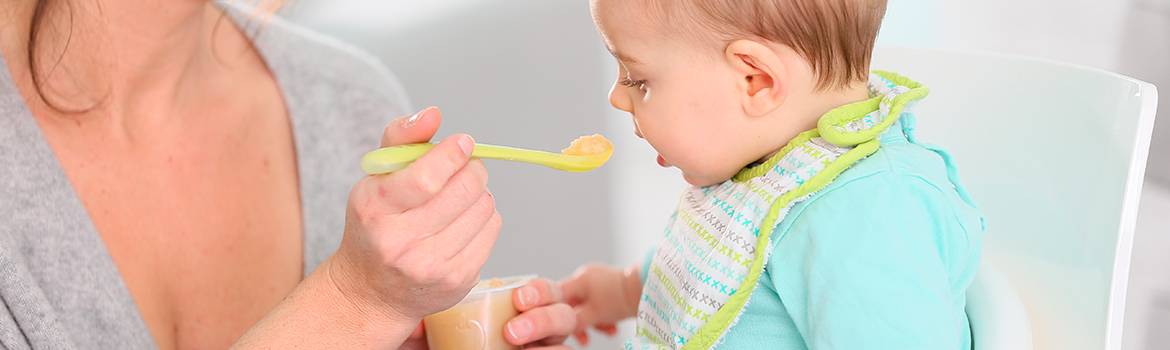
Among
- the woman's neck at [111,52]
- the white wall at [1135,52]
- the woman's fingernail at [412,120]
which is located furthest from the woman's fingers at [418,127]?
the white wall at [1135,52]

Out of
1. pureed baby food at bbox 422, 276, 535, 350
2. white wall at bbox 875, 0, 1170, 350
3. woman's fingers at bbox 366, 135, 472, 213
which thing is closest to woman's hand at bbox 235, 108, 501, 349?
woman's fingers at bbox 366, 135, 472, 213

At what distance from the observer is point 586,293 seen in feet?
3.65

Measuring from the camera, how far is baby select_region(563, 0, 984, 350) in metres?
0.66

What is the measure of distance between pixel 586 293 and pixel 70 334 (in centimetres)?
63

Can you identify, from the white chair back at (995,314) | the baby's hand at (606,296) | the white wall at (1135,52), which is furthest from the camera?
the white wall at (1135,52)

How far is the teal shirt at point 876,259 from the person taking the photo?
2.13ft

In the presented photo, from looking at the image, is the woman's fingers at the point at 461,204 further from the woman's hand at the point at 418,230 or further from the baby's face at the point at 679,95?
the baby's face at the point at 679,95

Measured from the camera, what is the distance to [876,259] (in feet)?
2.15

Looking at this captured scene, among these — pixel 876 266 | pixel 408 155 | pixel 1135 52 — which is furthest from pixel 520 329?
pixel 1135 52

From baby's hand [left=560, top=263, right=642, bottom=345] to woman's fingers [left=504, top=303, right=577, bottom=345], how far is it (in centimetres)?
11

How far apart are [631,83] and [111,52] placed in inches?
26.6

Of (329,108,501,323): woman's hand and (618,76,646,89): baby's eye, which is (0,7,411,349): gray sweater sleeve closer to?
(329,108,501,323): woman's hand

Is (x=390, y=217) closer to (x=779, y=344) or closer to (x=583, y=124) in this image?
(x=779, y=344)

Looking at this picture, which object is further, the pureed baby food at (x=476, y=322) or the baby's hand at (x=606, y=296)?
the baby's hand at (x=606, y=296)
